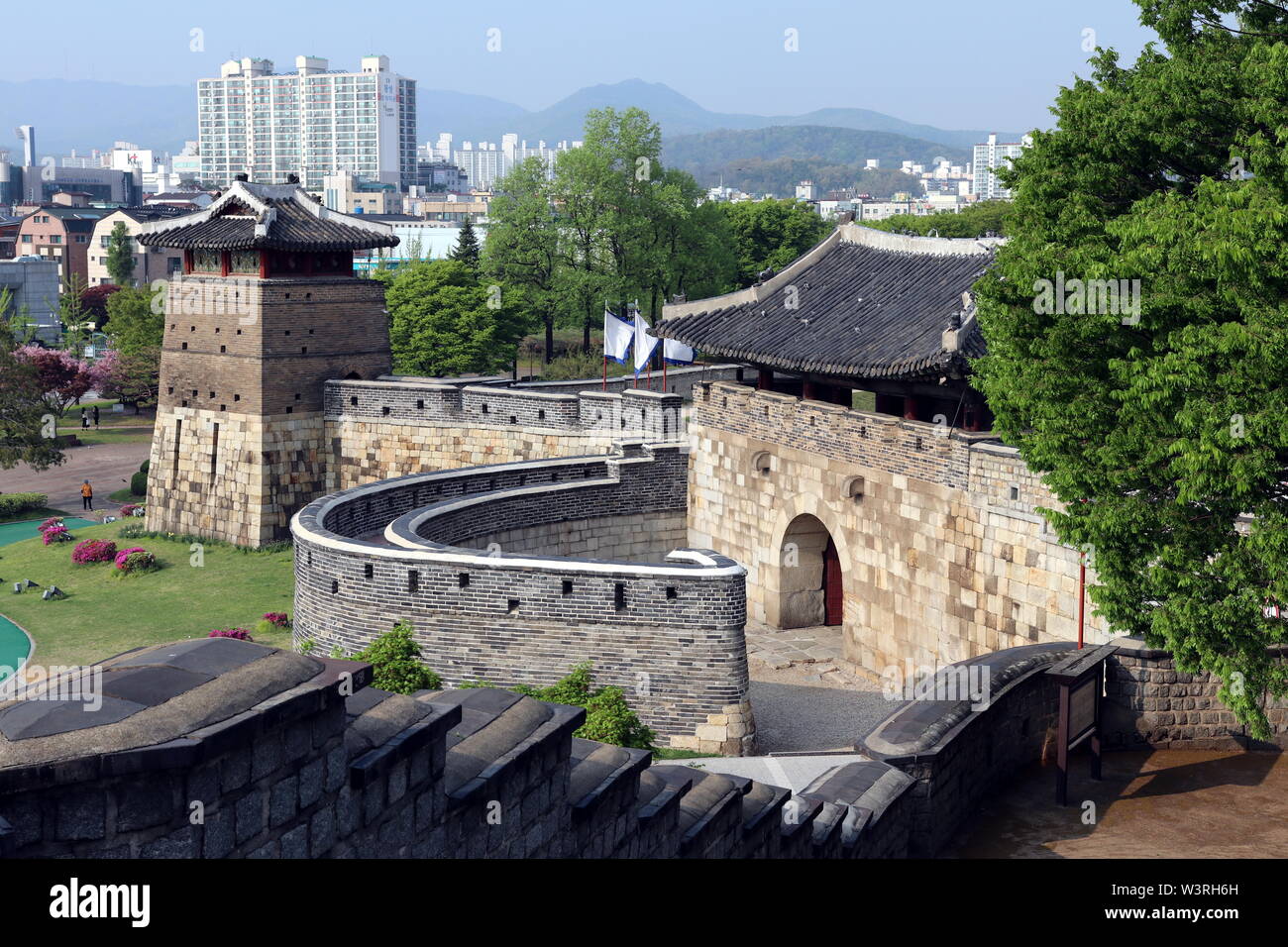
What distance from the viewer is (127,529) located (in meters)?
40.0

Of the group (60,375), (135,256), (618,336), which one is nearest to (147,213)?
(135,256)

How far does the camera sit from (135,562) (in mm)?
36125

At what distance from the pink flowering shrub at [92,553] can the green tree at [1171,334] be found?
27.5 m

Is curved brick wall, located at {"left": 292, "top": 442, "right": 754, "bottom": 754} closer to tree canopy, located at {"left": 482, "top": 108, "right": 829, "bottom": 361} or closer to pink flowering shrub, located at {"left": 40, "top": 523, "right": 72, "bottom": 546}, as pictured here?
pink flowering shrub, located at {"left": 40, "top": 523, "right": 72, "bottom": 546}

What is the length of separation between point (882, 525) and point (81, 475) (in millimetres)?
34015

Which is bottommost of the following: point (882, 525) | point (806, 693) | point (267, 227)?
point (806, 693)

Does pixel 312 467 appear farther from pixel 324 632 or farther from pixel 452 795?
pixel 452 795

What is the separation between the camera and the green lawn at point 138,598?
3059 centimetres

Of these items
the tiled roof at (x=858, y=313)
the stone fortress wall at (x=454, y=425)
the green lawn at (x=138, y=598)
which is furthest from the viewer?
the stone fortress wall at (x=454, y=425)

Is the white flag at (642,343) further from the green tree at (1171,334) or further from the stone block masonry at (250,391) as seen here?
the green tree at (1171,334)

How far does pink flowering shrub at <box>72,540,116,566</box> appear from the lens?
3700cm

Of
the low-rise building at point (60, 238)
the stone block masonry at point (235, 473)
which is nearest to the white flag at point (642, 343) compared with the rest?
the stone block masonry at point (235, 473)

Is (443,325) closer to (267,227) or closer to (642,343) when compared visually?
(267,227)
